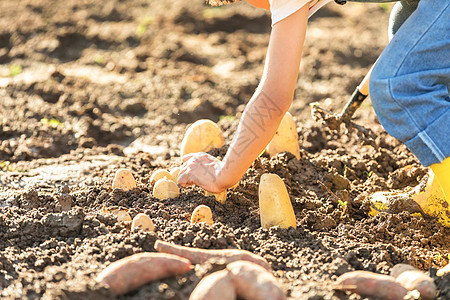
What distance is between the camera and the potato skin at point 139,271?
70.4 inches

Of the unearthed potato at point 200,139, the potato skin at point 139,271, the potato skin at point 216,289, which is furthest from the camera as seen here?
the unearthed potato at point 200,139

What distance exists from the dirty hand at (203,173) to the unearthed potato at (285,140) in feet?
2.12

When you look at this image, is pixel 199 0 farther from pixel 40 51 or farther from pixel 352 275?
pixel 352 275

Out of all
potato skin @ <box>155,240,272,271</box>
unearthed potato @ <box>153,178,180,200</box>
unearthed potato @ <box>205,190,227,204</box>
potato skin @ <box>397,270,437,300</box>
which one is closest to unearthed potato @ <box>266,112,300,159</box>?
unearthed potato @ <box>205,190,227,204</box>

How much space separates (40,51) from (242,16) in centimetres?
226

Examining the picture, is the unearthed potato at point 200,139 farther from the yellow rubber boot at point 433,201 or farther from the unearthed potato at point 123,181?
the yellow rubber boot at point 433,201

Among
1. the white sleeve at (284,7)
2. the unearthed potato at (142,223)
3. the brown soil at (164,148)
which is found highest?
the white sleeve at (284,7)

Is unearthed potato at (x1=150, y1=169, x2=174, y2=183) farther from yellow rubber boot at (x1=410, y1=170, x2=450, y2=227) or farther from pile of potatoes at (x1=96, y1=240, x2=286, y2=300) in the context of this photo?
yellow rubber boot at (x1=410, y1=170, x2=450, y2=227)

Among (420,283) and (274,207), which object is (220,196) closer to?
(274,207)

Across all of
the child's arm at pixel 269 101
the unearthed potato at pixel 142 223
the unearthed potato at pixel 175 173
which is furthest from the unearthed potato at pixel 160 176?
the unearthed potato at pixel 142 223

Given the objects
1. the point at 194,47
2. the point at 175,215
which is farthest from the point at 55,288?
the point at 194,47

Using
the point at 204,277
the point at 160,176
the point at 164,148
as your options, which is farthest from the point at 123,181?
the point at 164,148

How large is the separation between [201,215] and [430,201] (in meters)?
1.08

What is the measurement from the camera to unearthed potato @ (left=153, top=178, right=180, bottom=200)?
265 cm
